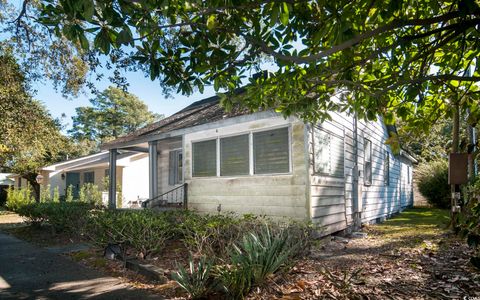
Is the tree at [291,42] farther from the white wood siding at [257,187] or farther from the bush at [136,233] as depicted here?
the bush at [136,233]

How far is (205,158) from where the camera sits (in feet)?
33.3

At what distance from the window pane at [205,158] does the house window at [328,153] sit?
3056 millimetres

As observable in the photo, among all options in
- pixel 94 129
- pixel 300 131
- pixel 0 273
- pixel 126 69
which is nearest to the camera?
pixel 0 273

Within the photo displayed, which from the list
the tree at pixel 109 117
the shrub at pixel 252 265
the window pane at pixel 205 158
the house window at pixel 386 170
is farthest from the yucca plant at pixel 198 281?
the tree at pixel 109 117

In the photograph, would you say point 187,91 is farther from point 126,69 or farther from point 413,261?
point 413,261

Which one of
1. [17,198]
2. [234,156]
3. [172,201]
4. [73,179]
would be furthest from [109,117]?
[234,156]

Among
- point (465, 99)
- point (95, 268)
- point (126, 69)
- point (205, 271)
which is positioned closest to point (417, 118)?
point (465, 99)

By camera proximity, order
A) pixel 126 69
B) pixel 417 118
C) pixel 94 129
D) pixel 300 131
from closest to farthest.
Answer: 1. pixel 417 118
2. pixel 126 69
3. pixel 300 131
4. pixel 94 129

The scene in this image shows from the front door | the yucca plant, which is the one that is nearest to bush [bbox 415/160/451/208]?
the yucca plant

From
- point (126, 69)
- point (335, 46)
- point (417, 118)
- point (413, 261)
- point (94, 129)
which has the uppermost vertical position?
point (94, 129)

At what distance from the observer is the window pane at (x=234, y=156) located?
356 inches

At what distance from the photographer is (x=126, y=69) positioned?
7133mm

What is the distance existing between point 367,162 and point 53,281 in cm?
1070

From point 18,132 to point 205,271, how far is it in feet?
36.6
